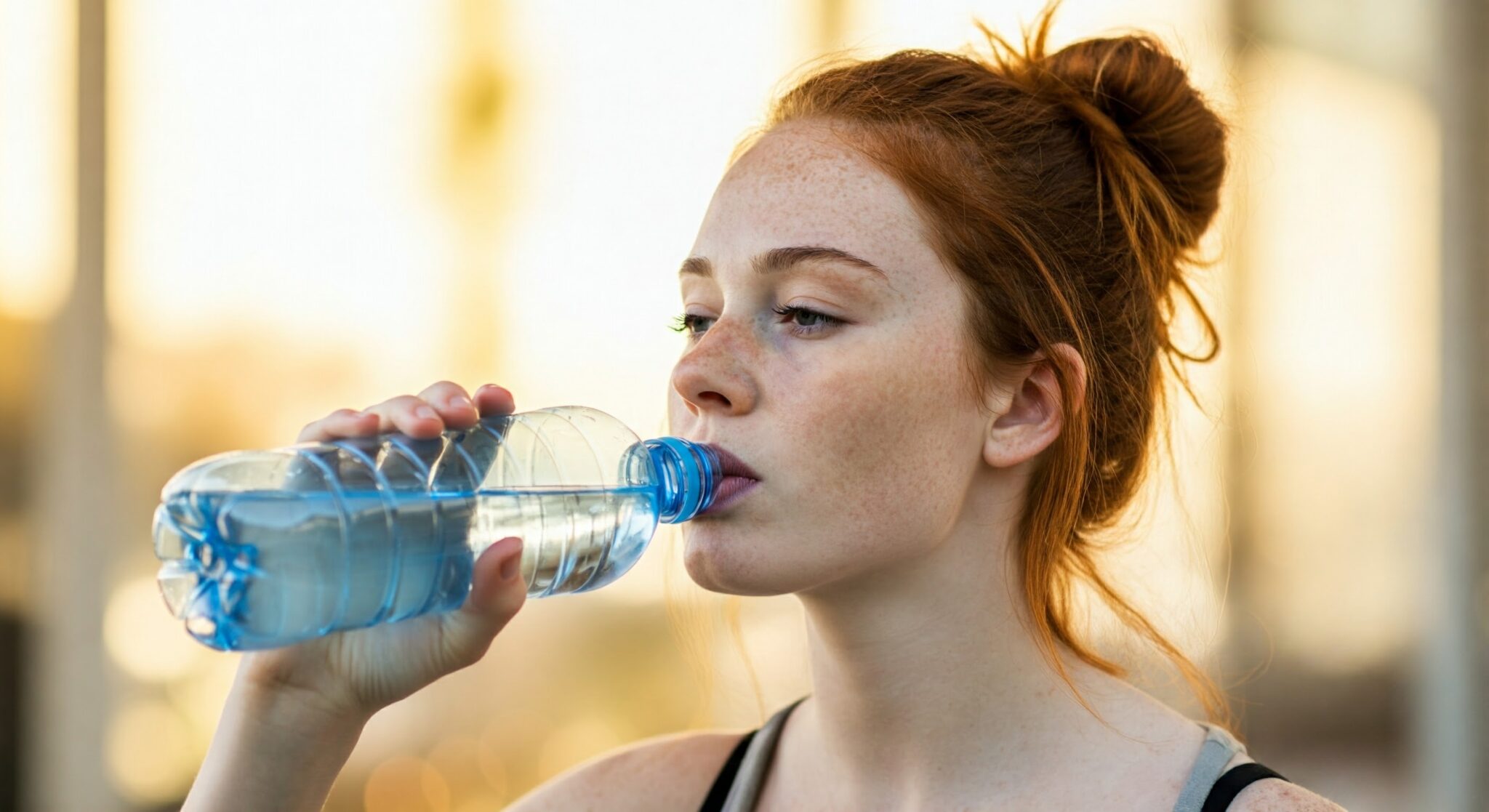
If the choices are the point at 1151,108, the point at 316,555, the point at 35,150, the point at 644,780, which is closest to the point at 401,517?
the point at 316,555

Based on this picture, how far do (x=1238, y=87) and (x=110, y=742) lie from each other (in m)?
2.21

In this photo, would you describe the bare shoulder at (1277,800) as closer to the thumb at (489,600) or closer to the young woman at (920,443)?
the young woman at (920,443)

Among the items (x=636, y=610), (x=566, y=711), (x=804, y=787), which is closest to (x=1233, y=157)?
(x=804, y=787)

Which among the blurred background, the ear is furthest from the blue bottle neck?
the blurred background

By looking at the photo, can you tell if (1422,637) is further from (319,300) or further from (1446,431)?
(319,300)

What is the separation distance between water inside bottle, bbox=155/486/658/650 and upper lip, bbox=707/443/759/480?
0.49 feet

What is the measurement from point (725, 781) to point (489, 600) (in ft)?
1.43

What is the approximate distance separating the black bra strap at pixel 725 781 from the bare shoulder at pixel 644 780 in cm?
1

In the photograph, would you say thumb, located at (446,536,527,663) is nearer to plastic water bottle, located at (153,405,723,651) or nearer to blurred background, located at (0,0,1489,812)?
plastic water bottle, located at (153,405,723,651)

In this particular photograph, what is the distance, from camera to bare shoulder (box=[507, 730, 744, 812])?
1239 mm

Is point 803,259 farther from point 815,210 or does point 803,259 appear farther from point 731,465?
point 731,465

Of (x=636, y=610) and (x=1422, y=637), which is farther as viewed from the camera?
(x=1422, y=637)

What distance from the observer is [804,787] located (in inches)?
46.9

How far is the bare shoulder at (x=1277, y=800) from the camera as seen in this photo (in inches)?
38.9
